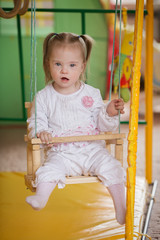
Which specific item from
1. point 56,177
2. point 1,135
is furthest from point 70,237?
point 1,135

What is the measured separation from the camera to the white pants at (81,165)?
129 centimetres

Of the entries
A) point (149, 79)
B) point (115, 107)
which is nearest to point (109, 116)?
point (115, 107)

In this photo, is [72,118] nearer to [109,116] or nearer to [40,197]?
[109,116]

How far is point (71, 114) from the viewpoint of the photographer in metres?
1.53

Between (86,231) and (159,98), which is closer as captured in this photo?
(86,231)

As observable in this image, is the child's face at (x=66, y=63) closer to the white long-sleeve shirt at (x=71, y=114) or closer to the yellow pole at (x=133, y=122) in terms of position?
the white long-sleeve shirt at (x=71, y=114)

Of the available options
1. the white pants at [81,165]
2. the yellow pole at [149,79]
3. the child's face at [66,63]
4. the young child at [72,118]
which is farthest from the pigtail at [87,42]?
the yellow pole at [149,79]

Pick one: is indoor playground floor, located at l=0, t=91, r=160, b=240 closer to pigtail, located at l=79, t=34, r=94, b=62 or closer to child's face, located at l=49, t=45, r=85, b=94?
child's face, located at l=49, t=45, r=85, b=94

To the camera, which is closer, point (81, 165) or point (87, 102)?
point (81, 165)

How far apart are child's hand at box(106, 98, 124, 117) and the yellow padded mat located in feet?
1.84

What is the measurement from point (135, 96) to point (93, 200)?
950mm

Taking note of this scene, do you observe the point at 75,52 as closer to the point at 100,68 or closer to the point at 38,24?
the point at 100,68

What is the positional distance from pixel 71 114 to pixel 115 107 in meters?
0.22

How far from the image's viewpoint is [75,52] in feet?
4.82
